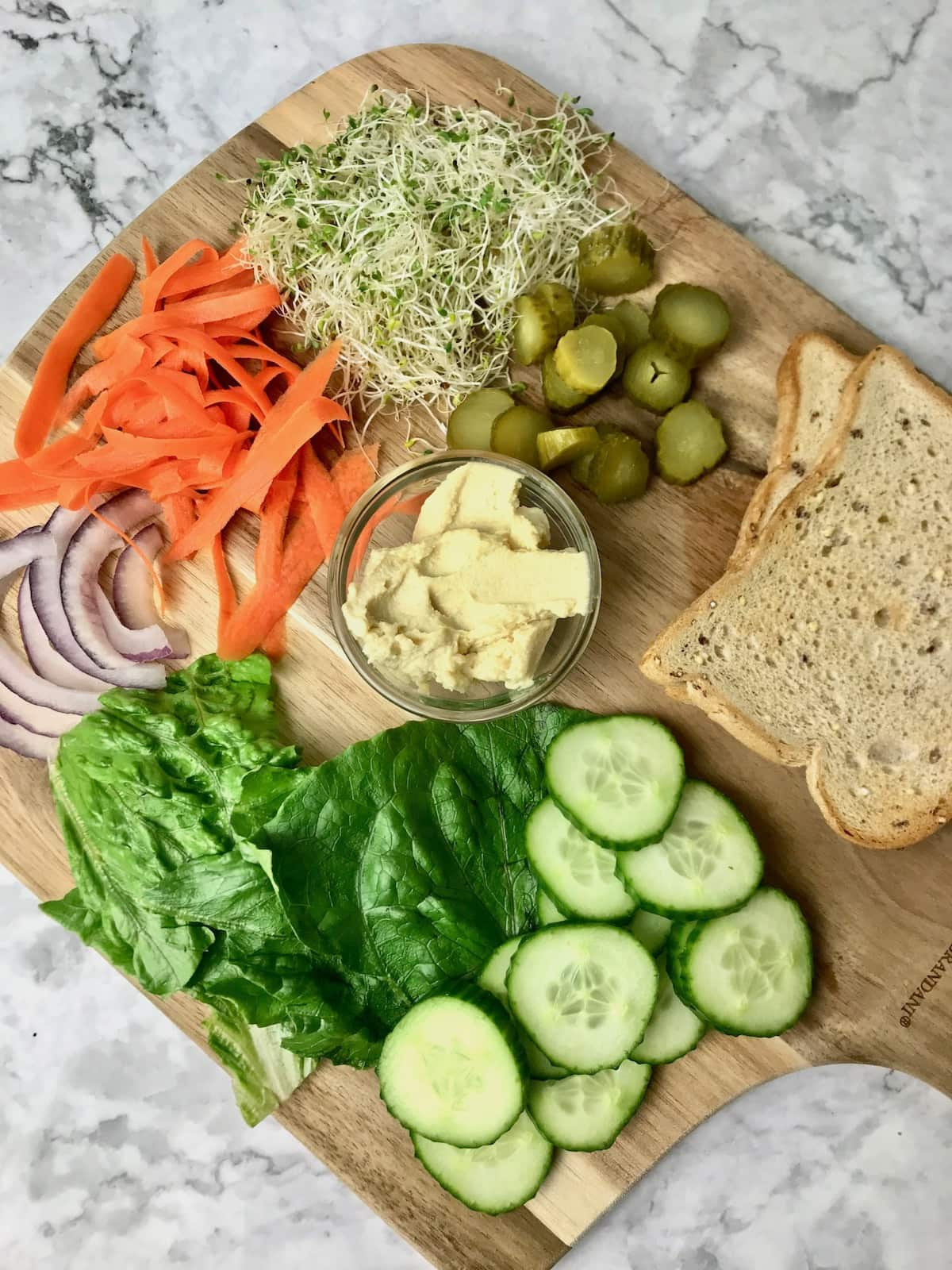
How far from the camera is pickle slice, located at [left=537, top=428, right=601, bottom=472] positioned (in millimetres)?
2486

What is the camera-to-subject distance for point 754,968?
2461 millimetres

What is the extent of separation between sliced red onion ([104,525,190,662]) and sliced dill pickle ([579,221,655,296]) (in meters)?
1.40

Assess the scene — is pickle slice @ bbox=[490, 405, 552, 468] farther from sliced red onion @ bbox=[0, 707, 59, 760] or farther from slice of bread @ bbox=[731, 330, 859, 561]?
sliced red onion @ bbox=[0, 707, 59, 760]

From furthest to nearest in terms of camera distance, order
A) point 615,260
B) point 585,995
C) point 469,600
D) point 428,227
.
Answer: point 428,227, point 615,260, point 585,995, point 469,600

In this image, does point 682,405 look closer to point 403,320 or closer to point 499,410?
point 499,410

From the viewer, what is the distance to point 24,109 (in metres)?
3.19

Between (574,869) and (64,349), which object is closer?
(574,869)

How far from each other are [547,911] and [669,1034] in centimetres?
43

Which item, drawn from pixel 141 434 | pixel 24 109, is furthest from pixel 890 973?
pixel 24 109

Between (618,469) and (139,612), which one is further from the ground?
(618,469)

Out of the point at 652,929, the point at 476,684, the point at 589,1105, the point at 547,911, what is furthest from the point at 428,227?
the point at 589,1105

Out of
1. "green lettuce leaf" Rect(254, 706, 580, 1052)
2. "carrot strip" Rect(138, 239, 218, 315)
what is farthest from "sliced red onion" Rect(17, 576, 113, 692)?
"carrot strip" Rect(138, 239, 218, 315)

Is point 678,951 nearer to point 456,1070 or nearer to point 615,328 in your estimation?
point 456,1070

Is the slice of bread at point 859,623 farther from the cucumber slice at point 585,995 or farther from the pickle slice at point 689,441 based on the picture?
the cucumber slice at point 585,995
